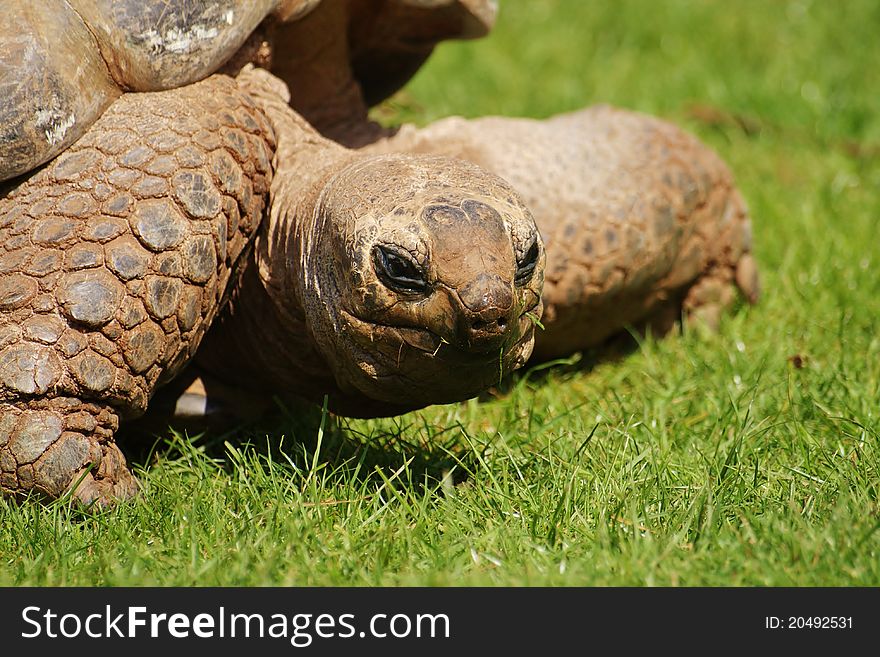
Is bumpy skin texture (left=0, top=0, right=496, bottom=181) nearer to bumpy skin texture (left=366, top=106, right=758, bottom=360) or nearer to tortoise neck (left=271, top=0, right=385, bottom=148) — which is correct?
tortoise neck (left=271, top=0, right=385, bottom=148)

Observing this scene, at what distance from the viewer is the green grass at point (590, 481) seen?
230 cm

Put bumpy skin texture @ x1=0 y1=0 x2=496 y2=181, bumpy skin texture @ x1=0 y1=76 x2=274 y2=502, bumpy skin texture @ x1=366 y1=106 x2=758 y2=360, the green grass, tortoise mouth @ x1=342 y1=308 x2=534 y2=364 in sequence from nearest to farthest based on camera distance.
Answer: the green grass → tortoise mouth @ x1=342 y1=308 x2=534 y2=364 → bumpy skin texture @ x1=0 y1=76 x2=274 y2=502 → bumpy skin texture @ x1=0 y1=0 x2=496 y2=181 → bumpy skin texture @ x1=366 y1=106 x2=758 y2=360

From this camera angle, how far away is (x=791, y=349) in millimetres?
3650

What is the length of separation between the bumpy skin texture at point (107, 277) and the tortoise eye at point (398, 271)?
466 mm

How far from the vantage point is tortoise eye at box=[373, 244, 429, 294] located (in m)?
2.43

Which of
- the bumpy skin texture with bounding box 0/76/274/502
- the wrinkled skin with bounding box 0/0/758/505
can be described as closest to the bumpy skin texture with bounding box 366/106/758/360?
the wrinkled skin with bounding box 0/0/758/505

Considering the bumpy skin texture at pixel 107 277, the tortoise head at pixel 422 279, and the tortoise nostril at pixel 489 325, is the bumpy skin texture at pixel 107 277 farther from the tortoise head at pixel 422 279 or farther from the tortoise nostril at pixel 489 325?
the tortoise nostril at pixel 489 325

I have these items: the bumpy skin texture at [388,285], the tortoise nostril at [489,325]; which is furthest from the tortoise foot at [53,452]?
the tortoise nostril at [489,325]

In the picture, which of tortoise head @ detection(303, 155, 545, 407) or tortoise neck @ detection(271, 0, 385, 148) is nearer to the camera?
tortoise head @ detection(303, 155, 545, 407)

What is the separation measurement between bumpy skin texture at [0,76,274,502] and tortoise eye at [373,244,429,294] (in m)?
0.47

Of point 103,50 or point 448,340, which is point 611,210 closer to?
point 448,340

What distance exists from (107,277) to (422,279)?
70cm

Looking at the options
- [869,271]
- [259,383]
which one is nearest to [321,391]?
[259,383]
